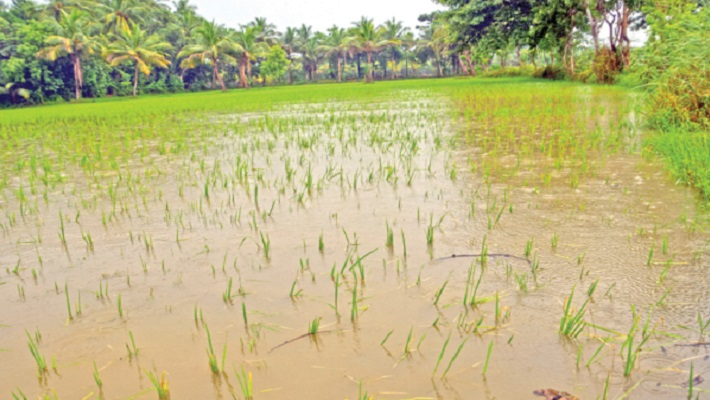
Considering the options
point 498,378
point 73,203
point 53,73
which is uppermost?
point 53,73

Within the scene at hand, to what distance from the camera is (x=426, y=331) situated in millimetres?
1961

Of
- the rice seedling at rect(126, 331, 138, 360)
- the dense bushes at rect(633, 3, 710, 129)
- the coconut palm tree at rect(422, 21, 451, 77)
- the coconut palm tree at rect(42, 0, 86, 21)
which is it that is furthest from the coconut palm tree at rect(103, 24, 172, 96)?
the rice seedling at rect(126, 331, 138, 360)

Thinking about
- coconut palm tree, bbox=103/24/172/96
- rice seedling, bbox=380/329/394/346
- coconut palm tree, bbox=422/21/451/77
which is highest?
coconut palm tree, bbox=422/21/451/77

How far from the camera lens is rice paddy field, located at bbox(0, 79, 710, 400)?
1701mm

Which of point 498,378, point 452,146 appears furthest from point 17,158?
point 498,378

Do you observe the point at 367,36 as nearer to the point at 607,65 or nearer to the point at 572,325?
the point at 607,65

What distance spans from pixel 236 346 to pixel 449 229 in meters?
1.72

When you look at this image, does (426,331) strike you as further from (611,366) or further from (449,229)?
(449,229)

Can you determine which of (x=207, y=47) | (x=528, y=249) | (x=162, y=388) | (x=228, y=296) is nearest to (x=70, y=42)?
(x=207, y=47)

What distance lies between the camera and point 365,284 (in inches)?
95.1

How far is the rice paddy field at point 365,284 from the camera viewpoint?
1.70 meters

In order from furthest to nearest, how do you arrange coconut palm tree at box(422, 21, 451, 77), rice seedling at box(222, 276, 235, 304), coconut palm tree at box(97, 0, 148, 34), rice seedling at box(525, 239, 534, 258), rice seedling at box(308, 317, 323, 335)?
coconut palm tree at box(422, 21, 451, 77), coconut palm tree at box(97, 0, 148, 34), rice seedling at box(525, 239, 534, 258), rice seedling at box(222, 276, 235, 304), rice seedling at box(308, 317, 323, 335)

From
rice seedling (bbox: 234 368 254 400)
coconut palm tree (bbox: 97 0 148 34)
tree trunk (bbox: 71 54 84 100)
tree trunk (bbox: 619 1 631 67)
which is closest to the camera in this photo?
rice seedling (bbox: 234 368 254 400)

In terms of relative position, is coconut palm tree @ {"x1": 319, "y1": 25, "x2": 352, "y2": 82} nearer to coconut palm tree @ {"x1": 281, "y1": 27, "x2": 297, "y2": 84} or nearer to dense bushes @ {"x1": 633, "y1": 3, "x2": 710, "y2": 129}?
coconut palm tree @ {"x1": 281, "y1": 27, "x2": 297, "y2": 84}
